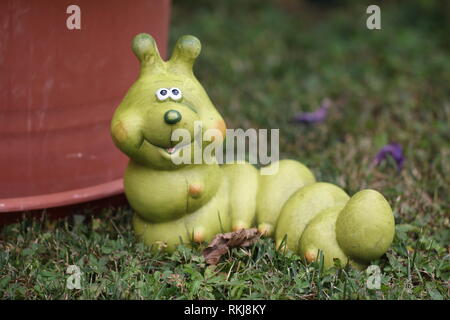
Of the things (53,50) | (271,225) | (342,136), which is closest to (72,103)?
(53,50)

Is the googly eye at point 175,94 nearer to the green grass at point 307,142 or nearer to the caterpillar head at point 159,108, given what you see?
the caterpillar head at point 159,108

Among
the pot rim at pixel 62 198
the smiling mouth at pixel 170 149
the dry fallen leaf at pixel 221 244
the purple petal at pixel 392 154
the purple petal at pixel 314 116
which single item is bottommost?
the dry fallen leaf at pixel 221 244

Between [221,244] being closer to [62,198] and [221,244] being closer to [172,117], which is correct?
[172,117]

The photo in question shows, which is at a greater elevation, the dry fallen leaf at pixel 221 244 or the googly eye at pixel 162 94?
the googly eye at pixel 162 94

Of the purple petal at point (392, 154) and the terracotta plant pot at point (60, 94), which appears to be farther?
the purple petal at point (392, 154)

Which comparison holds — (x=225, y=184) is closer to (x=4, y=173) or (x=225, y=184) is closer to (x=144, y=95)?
(x=144, y=95)

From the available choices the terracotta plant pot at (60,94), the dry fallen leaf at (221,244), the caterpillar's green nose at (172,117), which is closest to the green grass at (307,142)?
the dry fallen leaf at (221,244)

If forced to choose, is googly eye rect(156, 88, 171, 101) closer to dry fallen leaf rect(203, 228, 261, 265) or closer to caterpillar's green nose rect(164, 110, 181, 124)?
caterpillar's green nose rect(164, 110, 181, 124)
